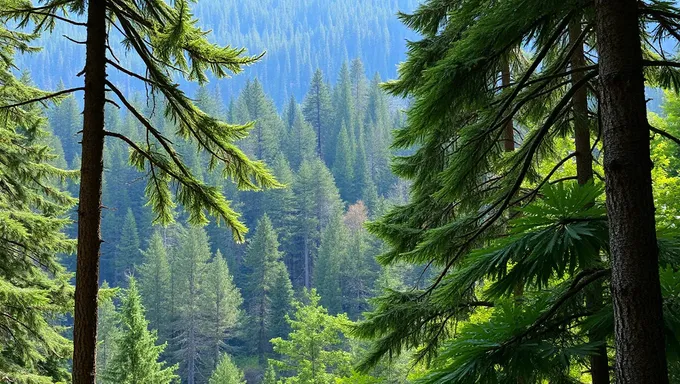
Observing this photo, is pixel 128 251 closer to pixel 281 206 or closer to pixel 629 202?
pixel 281 206

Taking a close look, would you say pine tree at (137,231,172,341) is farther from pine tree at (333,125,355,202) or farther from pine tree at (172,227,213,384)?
pine tree at (333,125,355,202)

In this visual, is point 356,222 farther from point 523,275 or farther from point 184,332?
point 523,275

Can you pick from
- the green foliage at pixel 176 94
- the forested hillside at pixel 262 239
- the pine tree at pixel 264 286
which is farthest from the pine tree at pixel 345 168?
the green foliage at pixel 176 94

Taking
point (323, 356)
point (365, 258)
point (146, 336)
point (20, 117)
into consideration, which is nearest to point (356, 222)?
point (365, 258)

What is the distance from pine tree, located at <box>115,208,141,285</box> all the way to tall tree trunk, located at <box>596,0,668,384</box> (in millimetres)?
68424

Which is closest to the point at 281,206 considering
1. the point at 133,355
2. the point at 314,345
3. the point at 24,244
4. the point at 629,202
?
the point at 314,345

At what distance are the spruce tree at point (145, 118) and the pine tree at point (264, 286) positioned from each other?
149ft

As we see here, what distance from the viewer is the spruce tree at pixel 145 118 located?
466cm

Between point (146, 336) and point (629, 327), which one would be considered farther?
point (146, 336)

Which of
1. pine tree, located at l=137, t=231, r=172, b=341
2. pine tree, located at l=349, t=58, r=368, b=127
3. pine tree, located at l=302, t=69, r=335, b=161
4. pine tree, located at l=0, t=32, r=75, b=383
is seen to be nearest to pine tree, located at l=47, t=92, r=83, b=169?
pine tree, located at l=302, t=69, r=335, b=161

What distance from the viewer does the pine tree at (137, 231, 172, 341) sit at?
164 feet

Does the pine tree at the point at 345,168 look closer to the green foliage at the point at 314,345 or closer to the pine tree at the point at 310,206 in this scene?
the pine tree at the point at 310,206

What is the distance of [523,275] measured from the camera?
7.04 feet

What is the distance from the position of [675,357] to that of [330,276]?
5180 centimetres
